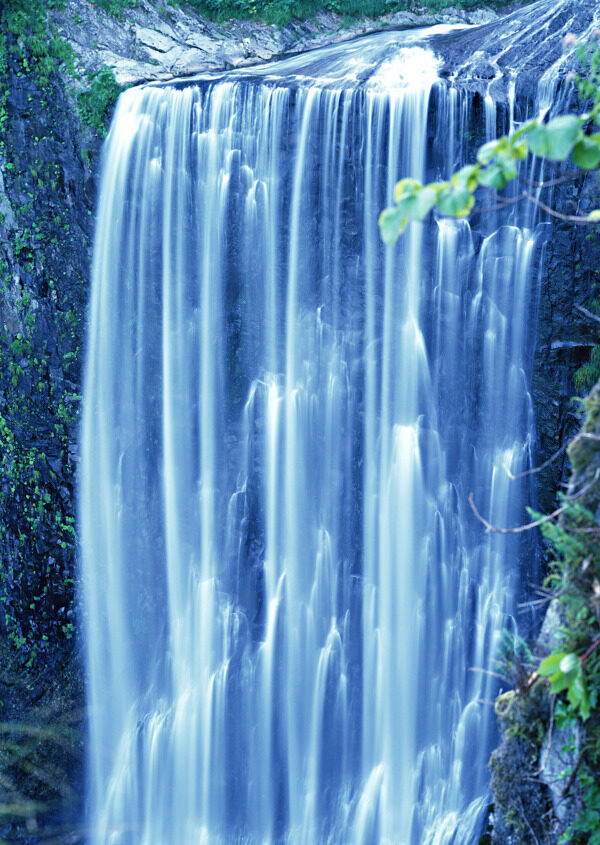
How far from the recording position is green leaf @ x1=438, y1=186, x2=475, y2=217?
2635mm

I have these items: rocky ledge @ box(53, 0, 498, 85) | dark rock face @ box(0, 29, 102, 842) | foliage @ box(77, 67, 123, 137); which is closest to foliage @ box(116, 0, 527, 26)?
rocky ledge @ box(53, 0, 498, 85)

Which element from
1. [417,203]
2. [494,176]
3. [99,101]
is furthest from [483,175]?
[99,101]

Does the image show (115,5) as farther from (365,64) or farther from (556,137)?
(556,137)

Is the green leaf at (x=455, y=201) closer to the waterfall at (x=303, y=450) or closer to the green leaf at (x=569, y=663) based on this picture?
the green leaf at (x=569, y=663)

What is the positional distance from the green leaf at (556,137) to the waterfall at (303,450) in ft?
20.0

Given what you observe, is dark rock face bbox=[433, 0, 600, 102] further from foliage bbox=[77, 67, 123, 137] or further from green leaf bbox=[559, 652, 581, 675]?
green leaf bbox=[559, 652, 581, 675]

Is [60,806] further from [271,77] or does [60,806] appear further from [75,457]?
[271,77]

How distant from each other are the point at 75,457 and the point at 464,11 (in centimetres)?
845

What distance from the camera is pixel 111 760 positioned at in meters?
10.2

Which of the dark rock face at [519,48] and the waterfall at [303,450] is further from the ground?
the dark rock face at [519,48]

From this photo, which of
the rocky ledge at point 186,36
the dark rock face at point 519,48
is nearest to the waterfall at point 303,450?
the dark rock face at point 519,48

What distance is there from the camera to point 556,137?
8.36 ft

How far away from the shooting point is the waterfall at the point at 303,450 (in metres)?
8.64

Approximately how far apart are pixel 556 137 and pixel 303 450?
22.5 ft
